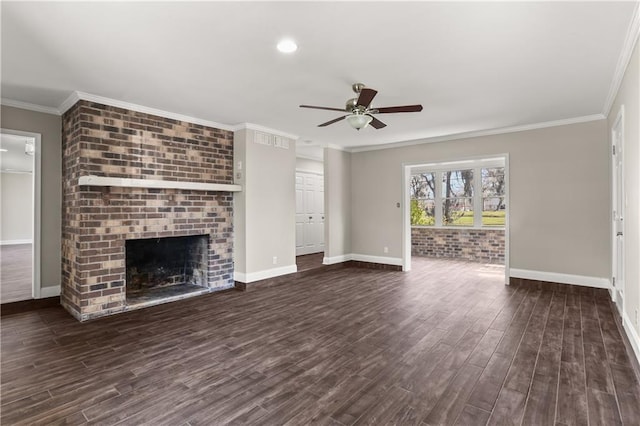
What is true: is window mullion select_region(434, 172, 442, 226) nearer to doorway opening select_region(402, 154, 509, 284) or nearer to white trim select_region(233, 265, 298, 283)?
doorway opening select_region(402, 154, 509, 284)

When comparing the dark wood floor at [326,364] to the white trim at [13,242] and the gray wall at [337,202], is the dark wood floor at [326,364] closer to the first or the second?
the gray wall at [337,202]

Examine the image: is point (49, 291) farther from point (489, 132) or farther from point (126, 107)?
point (489, 132)

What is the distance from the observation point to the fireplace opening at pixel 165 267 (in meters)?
4.75

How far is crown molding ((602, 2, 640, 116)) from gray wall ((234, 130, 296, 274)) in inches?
170

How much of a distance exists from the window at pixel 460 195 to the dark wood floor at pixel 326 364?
155 inches

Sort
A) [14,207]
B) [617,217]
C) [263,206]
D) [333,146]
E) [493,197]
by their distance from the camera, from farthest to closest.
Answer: [14,207] < [493,197] < [333,146] < [263,206] < [617,217]

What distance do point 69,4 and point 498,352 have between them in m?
4.09

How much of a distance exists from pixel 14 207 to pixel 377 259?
38.6ft

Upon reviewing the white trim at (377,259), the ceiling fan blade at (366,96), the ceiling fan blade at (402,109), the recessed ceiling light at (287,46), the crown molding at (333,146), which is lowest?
the white trim at (377,259)

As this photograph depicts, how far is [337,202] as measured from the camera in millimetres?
7039

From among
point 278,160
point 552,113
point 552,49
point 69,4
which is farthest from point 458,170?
point 69,4

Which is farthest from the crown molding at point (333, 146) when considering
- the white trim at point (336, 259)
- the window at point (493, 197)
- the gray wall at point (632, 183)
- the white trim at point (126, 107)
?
the gray wall at point (632, 183)

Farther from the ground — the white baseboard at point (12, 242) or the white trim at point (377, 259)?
the white baseboard at point (12, 242)

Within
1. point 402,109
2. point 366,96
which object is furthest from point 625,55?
point 366,96
